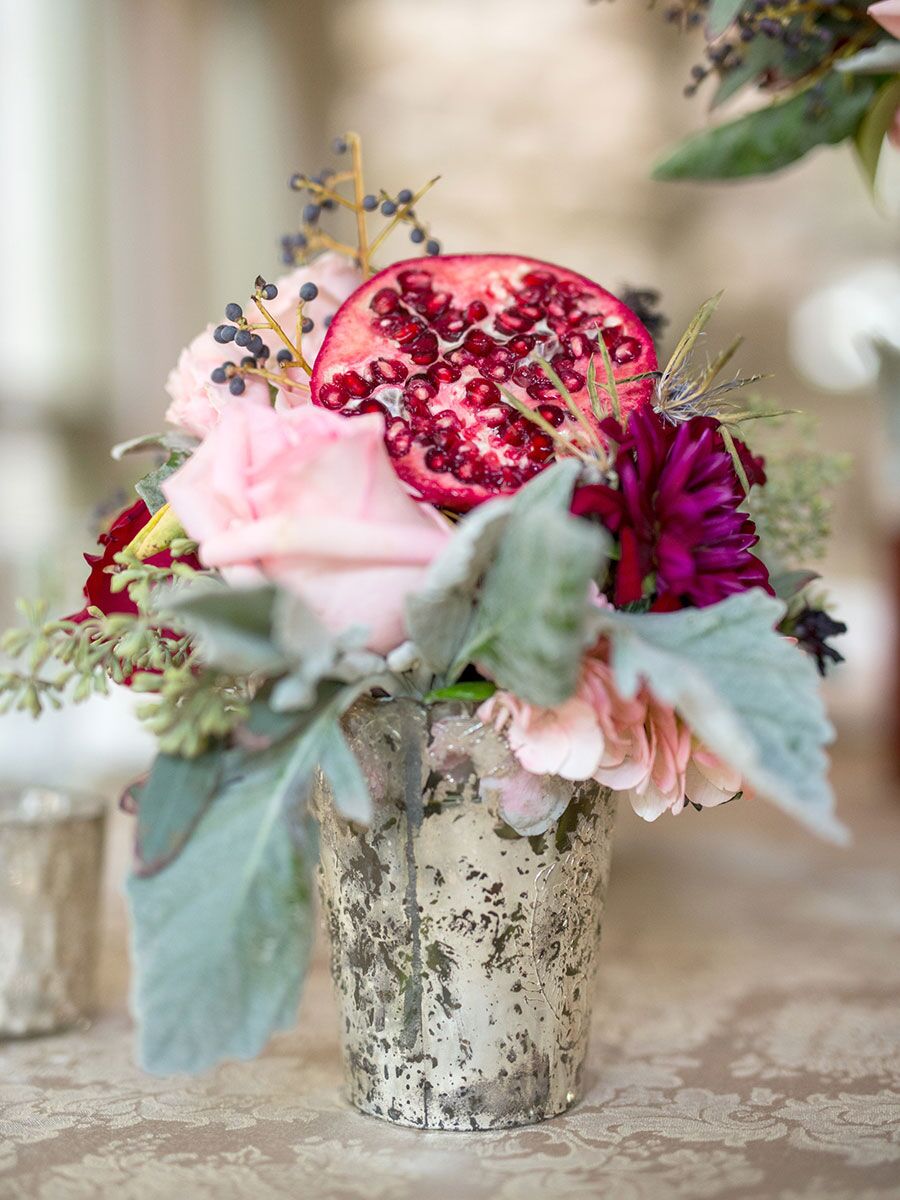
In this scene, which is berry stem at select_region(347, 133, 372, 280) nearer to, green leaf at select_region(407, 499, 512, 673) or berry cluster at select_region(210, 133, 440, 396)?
berry cluster at select_region(210, 133, 440, 396)

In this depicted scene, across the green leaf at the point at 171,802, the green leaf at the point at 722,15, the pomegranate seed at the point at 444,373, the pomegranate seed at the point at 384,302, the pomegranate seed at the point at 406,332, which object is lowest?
the green leaf at the point at 171,802

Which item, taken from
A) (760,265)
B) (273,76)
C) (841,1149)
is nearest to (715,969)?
(841,1149)

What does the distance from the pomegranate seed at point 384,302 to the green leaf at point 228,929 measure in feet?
0.53

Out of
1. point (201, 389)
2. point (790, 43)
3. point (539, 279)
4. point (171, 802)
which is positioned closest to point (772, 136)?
point (790, 43)

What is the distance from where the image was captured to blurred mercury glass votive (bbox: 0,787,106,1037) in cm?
57

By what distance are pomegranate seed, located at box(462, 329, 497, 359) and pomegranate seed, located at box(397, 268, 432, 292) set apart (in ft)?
0.09

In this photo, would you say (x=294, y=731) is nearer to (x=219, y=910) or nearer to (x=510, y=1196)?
(x=219, y=910)

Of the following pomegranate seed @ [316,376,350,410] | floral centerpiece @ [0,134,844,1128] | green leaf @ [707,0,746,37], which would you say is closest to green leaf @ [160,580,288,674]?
floral centerpiece @ [0,134,844,1128]

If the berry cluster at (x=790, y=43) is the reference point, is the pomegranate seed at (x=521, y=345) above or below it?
below

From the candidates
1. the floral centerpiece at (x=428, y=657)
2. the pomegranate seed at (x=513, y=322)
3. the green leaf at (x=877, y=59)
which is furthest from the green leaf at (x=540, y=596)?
the green leaf at (x=877, y=59)

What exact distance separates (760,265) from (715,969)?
12.6ft

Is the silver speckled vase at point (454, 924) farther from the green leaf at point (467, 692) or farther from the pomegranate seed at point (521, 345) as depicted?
the pomegranate seed at point (521, 345)

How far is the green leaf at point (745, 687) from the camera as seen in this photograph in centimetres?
34

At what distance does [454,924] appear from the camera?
442mm
